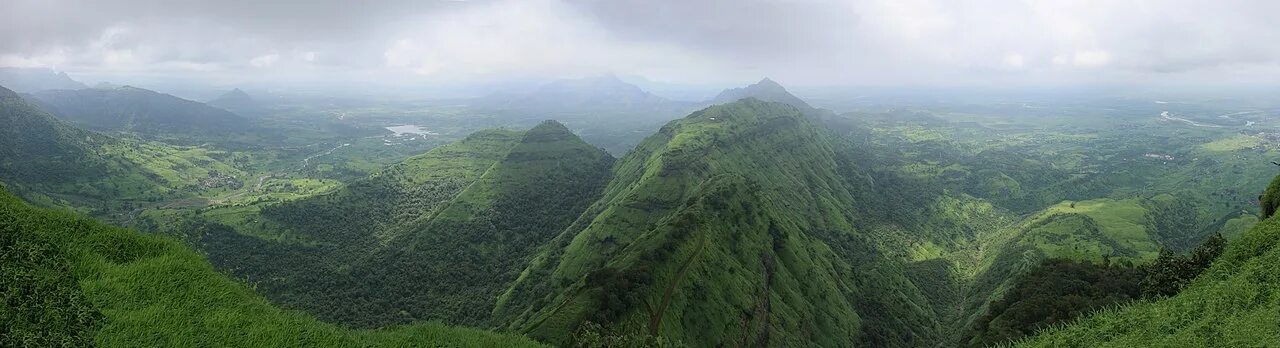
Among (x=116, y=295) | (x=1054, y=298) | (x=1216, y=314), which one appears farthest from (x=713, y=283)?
(x=116, y=295)

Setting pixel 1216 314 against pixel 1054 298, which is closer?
pixel 1216 314

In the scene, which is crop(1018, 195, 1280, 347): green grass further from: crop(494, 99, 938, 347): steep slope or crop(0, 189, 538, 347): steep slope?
crop(0, 189, 538, 347): steep slope

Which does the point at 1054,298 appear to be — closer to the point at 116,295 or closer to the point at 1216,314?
the point at 1216,314

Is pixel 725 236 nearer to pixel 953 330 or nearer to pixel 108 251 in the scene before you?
pixel 953 330

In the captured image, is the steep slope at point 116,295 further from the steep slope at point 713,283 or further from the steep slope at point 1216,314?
the steep slope at point 1216,314

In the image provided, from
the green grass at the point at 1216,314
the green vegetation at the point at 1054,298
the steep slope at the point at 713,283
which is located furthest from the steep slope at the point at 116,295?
the green vegetation at the point at 1054,298

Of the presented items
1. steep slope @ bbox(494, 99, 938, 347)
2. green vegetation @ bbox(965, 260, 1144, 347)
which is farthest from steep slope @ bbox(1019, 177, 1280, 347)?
steep slope @ bbox(494, 99, 938, 347)
